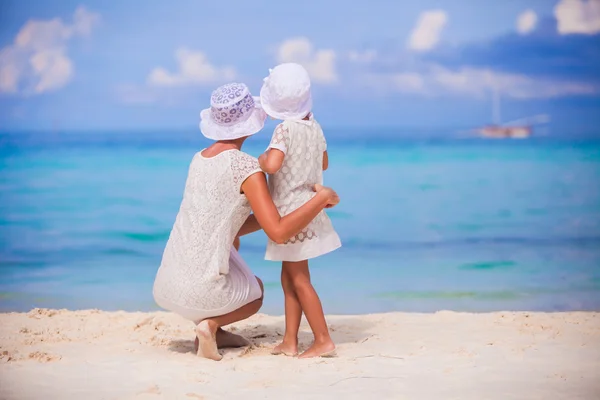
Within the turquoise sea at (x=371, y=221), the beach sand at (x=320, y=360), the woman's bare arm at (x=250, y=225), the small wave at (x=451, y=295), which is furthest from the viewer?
the turquoise sea at (x=371, y=221)

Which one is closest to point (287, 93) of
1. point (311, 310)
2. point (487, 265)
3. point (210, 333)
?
point (311, 310)

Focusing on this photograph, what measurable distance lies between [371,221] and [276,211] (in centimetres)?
662

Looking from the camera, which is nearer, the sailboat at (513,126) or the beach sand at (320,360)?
the beach sand at (320,360)

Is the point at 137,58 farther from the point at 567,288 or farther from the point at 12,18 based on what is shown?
the point at 567,288

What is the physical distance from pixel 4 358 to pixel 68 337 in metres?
0.48

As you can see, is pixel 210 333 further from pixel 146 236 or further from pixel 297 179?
pixel 146 236

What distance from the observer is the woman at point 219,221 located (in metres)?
3.21

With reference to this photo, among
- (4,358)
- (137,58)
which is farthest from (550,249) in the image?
(137,58)

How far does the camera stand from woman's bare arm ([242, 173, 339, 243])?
318 cm

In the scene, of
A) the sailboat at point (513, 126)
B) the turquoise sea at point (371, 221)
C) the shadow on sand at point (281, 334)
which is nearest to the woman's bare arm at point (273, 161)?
the shadow on sand at point (281, 334)

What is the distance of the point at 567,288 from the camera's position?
6.14 metres

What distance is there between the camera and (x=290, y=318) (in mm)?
3410

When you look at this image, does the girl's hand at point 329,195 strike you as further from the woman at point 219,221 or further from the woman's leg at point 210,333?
the woman's leg at point 210,333

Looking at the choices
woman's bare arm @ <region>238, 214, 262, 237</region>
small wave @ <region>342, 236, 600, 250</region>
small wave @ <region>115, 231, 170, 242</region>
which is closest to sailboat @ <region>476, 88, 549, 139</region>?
small wave @ <region>342, 236, 600, 250</region>
